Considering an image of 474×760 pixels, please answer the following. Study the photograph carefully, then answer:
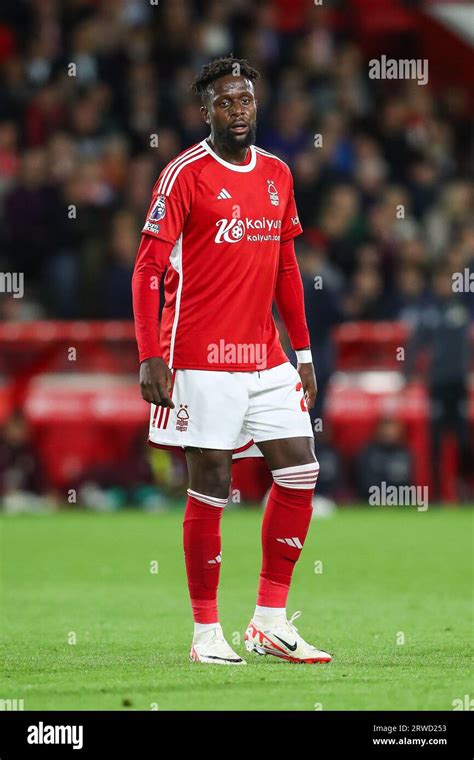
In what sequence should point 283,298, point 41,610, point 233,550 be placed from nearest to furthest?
point 283,298 → point 41,610 → point 233,550

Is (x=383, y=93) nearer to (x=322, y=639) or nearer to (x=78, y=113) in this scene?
(x=78, y=113)

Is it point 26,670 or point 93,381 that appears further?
point 93,381

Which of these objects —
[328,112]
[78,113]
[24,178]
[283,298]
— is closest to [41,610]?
[283,298]

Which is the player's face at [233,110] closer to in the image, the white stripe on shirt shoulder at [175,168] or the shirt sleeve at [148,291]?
the white stripe on shirt shoulder at [175,168]

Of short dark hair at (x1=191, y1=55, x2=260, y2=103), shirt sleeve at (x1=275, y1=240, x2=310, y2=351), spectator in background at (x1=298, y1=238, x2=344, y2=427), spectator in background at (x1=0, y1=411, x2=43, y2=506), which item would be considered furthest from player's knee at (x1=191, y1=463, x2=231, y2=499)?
spectator in background at (x1=0, y1=411, x2=43, y2=506)

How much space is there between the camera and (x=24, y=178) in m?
17.2

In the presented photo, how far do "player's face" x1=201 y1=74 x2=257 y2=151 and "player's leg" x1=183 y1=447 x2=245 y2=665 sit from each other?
1294 mm

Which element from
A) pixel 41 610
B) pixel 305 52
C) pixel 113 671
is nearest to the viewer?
pixel 113 671

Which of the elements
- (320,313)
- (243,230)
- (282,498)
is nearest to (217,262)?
(243,230)

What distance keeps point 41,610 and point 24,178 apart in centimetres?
904

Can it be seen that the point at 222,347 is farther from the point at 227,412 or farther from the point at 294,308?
the point at 294,308

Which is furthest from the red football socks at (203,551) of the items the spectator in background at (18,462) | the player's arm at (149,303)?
the spectator in background at (18,462)

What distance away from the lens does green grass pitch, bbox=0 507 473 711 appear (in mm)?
5965

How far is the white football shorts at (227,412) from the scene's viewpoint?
684cm
